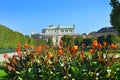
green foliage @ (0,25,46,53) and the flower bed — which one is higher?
green foliage @ (0,25,46,53)

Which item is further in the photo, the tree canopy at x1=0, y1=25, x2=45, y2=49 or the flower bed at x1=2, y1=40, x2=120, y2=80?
the tree canopy at x1=0, y1=25, x2=45, y2=49

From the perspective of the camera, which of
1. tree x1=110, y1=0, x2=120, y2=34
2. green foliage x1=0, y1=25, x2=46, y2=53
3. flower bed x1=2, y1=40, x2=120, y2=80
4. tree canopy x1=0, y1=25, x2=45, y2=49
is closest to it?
flower bed x1=2, y1=40, x2=120, y2=80

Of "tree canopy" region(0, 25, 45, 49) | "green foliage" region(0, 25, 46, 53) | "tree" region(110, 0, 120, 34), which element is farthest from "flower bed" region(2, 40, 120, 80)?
"tree canopy" region(0, 25, 45, 49)

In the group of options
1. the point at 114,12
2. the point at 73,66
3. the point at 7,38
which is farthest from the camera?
the point at 7,38

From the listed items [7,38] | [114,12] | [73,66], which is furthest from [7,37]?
[73,66]

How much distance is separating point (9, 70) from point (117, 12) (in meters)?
38.9

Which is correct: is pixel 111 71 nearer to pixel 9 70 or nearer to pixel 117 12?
pixel 9 70

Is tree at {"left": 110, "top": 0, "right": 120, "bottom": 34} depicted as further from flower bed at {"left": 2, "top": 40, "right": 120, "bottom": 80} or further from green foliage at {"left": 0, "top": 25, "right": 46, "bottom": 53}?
flower bed at {"left": 2, "top": 40, "right": 120, "bottom": 80}

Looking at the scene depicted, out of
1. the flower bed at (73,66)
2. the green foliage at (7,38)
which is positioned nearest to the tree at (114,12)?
the green foliage at (7,38)

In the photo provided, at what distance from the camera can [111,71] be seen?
10.4 metres

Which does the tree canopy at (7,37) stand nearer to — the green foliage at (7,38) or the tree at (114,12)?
the green foliage at (7,38)

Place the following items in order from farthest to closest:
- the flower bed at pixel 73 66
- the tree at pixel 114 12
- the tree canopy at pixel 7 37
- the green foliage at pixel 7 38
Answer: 1. the tree canopy at pixel 7 37
2. the green foliage at pixel 7 38
3. the tree at pixel 114 12
4. the flower bed at pixel 73 66

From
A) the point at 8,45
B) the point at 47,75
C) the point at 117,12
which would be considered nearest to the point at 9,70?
the point at 47,75

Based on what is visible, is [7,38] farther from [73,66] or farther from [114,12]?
[73,66]
